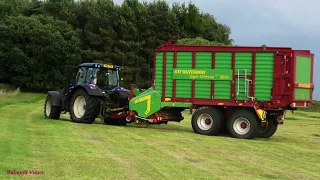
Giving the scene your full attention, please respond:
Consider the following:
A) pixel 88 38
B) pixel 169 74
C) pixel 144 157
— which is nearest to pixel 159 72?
pixel 169 74

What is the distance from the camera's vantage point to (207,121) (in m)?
16.5

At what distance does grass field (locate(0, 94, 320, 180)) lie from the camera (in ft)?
27.2

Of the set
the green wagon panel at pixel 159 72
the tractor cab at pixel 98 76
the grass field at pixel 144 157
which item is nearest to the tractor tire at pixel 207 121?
the grass field at pixel 144 157

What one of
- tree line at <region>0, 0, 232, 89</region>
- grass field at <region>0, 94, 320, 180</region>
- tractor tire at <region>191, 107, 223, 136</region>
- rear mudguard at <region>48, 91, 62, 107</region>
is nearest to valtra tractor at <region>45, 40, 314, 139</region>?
tractor tire at <region>191, 107, 223, 136</region>

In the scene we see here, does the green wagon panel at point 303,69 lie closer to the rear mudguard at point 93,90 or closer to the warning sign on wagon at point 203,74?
the warning sign on wagon at point 203,74

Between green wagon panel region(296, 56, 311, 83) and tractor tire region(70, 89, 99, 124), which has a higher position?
green wagon panel region(296, 56, 311, 83)

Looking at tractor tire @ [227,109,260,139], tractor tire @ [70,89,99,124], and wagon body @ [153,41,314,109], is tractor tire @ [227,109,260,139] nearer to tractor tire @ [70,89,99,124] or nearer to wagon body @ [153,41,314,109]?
wagon body @ [153,41,314,109]

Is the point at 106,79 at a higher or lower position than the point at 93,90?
higher

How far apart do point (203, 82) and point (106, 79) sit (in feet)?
15.7

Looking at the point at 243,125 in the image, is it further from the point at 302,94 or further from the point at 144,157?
the point at 144,157

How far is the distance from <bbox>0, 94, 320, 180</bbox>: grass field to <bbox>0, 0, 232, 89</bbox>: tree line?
41960 mm

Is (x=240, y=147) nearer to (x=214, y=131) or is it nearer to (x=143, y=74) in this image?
(x=214, y=131)

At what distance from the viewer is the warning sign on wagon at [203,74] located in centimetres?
1615

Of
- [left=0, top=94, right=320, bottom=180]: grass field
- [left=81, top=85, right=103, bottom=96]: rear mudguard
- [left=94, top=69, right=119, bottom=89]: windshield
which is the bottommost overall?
[left=0, top=94, right=320, bottom=180]: grass field
